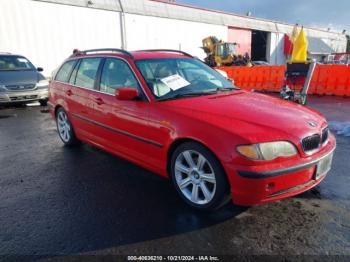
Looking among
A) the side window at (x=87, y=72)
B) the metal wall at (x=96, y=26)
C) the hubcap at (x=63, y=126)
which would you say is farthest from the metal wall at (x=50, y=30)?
the side window at (x=87, y=72)

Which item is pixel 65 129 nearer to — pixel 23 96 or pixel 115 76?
pixel 115 76

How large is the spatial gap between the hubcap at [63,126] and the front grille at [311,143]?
13.0 feet

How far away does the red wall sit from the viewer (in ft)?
110

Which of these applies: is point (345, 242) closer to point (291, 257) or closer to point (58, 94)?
point (291, 257)

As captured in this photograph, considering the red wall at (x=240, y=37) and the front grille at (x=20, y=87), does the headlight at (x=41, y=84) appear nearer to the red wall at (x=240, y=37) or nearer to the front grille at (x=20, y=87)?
the front grille at (x=20, y=87)

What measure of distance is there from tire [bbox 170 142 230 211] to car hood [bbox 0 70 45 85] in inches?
331

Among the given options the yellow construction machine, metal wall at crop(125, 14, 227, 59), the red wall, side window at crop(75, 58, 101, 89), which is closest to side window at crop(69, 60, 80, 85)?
side window at crop(75, 58, 101, 89)

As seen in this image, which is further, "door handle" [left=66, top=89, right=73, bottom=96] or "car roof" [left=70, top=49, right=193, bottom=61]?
"door handle" [left=66, top=89, right=73, bottom=96]

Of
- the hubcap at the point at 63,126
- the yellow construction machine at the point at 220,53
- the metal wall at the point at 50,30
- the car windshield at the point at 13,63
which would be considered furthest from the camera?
the yellow construction machine at the point at 220,53

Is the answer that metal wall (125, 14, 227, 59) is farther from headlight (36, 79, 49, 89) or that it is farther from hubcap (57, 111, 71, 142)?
hubcap (57, 111, 71, 142)

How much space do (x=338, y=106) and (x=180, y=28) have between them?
20.7 m

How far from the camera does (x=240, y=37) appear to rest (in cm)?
3509

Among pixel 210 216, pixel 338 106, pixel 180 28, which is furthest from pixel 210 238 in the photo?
pixel 180 28

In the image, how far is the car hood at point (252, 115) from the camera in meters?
2.75
